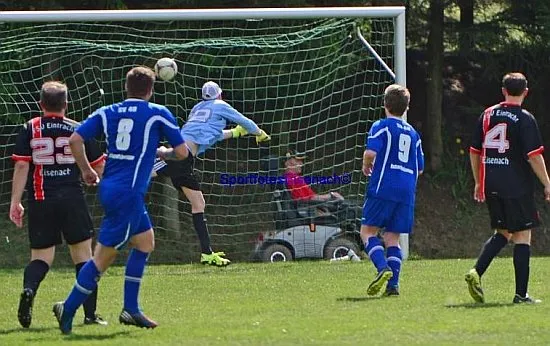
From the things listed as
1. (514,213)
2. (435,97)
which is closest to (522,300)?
(514,213)

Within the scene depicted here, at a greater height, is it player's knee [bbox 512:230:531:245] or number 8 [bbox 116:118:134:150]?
number 8 [bbox 116:118:134:150]

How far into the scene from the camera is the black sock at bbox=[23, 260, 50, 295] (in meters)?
8.52

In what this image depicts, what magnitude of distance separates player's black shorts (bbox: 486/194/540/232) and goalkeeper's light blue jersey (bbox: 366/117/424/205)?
83 centimetres

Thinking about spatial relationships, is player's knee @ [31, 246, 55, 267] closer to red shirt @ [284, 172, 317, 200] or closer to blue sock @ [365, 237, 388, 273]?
blue sock @ [365, 237, 388, 273]

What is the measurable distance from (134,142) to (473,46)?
11.2m

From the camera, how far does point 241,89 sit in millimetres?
15805

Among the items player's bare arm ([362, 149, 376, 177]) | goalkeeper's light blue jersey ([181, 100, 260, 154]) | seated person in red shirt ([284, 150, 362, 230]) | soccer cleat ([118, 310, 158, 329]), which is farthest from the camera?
seated person in red shirt ([284, 150, 362, 230])

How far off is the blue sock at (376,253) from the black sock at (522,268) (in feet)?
3.48

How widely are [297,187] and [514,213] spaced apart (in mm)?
5869

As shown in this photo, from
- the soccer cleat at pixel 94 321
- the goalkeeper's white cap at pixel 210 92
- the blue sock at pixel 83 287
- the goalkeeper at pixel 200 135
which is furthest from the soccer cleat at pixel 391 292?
the goalkeeper's white cap at pixel 210 92

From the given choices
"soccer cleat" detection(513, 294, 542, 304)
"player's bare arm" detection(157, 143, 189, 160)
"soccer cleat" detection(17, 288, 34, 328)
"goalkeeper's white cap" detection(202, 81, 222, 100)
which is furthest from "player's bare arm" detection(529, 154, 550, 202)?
"goalkeeper's white cap" detection(202, 81, 222, 100)

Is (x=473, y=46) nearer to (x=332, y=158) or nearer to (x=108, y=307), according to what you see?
(x=332, y=158)

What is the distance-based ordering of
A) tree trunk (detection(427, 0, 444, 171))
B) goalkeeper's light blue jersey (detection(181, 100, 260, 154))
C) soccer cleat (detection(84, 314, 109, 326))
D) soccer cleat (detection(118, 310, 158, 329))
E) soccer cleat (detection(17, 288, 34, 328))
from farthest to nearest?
tree trunk (detection(427, 0, 444, 171)) < goalkeeper's light blue jersey (detection(181, 100, 260, 154)) < soccer cleat (detection(84, 314, 109, 326)) < soccer cleat (detection(17, 288, 34, 328)) < soccer cleat (detection(118, 310, 158, 329))

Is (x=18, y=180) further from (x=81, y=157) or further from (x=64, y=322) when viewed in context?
(x=64, y=322)
